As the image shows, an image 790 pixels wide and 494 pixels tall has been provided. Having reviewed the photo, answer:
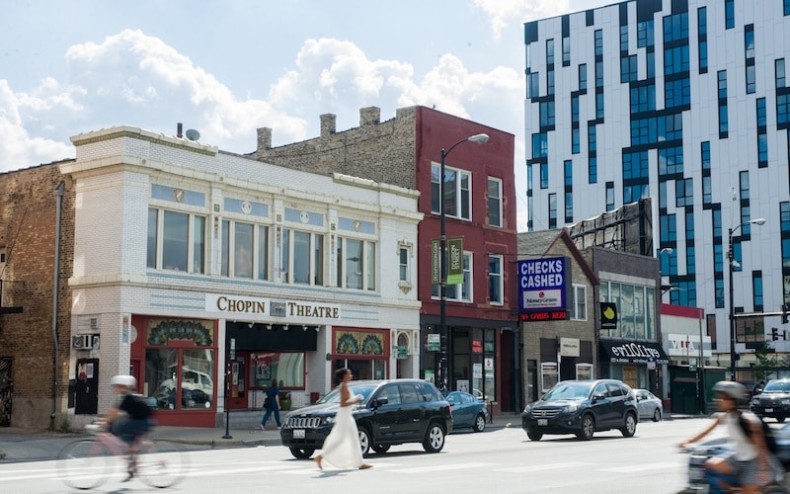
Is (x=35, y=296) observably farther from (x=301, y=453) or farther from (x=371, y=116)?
(x=371, y=116)

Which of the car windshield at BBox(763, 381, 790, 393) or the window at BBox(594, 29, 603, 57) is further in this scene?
the window at BBox(594, 29, 603, 57)

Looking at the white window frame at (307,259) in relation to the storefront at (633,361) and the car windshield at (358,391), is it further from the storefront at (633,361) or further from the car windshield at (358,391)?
the storefront at (633,361)

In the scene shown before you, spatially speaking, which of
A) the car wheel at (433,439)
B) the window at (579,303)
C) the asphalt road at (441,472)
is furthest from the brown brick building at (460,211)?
the car wheel at (433,439)

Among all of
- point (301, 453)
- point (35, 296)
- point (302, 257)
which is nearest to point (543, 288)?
point (302, 257)

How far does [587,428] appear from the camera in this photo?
27828mm

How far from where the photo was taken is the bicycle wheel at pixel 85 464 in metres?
14.6

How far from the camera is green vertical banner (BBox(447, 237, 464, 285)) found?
3847 cm

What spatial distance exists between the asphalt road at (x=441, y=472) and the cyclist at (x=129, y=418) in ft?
1.58

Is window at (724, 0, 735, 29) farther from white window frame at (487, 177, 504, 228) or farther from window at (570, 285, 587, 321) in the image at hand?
white window frame at (487, 177, 504, 228)

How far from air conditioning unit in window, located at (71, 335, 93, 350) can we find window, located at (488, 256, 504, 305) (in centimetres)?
1967

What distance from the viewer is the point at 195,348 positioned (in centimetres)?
3225

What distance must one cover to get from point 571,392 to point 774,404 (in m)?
13.3

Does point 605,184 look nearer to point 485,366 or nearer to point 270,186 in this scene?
point 485,366

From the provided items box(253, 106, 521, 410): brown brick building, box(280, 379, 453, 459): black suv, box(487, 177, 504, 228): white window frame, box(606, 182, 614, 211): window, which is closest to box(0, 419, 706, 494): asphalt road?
box(280, 379, 453, 459): black suv
